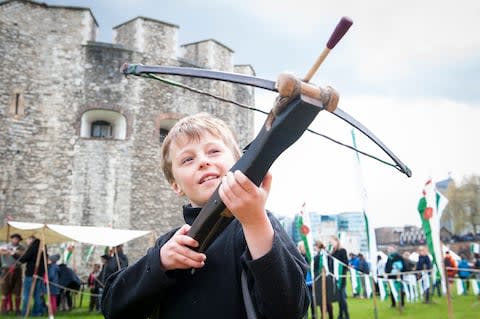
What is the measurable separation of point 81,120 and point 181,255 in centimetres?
1486

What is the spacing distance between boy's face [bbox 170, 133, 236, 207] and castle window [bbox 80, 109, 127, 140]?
1464 cm

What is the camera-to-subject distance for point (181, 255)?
1.31 metres

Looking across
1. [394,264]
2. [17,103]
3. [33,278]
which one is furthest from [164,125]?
[394,264]

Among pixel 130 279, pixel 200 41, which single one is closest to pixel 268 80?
pixel 130 279

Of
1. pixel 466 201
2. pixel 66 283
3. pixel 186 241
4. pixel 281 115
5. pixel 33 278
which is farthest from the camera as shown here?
pixel 466 201

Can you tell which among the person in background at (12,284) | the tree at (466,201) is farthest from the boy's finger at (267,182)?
the tree at (466,201)

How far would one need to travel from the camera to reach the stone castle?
14.2 metres

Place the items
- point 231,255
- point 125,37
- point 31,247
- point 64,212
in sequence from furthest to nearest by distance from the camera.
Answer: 1. point 125,37
2. point 64,212
3. point 31,247
4. point 231,255

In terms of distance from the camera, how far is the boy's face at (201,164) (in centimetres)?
143

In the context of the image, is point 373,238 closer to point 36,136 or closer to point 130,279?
point 130,279

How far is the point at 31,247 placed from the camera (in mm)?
8953

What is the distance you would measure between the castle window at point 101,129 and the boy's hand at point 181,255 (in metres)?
15.7

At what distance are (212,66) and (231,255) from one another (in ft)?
54.5

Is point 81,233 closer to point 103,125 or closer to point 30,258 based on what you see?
point 30,258
